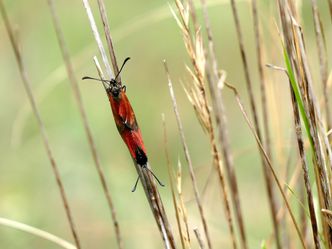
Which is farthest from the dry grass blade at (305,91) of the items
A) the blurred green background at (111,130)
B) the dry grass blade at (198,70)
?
the blurred green background at (111,130)

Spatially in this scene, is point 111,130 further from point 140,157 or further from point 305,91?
point 305,91

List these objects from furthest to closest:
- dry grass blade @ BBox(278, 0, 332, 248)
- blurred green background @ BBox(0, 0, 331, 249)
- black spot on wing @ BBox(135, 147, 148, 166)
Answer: blurred green background @ BBox(0, 0, 331, 249), black spot on wing @ BBox(135, 147, 148, 166), dry grass blade @ BBox(278, 0, 332, 248)

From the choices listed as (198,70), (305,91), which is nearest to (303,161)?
(305,91)

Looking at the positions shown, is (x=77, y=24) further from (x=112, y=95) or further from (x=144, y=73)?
(x=112, y=95)

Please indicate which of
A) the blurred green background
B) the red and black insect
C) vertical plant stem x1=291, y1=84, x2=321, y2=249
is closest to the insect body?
the red and black insect

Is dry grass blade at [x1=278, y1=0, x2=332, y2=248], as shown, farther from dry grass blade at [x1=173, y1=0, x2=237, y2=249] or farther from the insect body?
the insect body

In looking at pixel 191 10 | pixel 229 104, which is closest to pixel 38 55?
pixel 229 104
